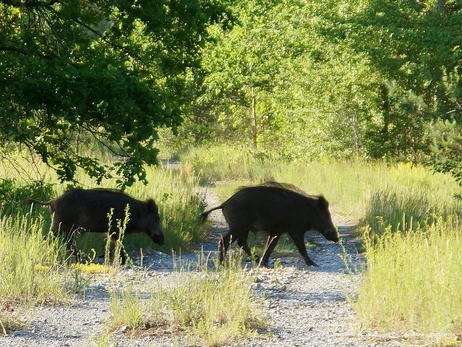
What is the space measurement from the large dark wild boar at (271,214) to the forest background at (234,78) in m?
1.37

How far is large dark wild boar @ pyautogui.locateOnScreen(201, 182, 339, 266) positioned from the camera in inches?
479

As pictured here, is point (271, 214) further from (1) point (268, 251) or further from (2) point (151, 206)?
(2) point (151, 206)

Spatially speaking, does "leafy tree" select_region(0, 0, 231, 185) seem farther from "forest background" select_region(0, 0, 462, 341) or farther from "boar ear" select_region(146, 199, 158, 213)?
"boar ear" select_region(146, 199, 158, 213)

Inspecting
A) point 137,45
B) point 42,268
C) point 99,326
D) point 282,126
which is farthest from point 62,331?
point 282,126

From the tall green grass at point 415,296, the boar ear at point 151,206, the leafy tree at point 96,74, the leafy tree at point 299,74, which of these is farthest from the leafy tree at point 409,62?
the tall green grass at point 415,296

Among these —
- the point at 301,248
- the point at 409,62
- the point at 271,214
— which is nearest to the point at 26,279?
the point at 271,214

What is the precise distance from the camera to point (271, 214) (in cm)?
1222

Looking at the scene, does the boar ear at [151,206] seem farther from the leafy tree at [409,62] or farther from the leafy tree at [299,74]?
the leafy tree at [299,74]

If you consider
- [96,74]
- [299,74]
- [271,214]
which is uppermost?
[299,74]

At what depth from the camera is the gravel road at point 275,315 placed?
7.25 meters

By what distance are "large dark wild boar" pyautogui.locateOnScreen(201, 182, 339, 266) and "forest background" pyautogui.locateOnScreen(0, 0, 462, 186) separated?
1.37 metres

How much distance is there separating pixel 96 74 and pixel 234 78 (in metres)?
21.6

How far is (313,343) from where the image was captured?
7.21 m

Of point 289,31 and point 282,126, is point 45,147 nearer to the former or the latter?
point 289,31
